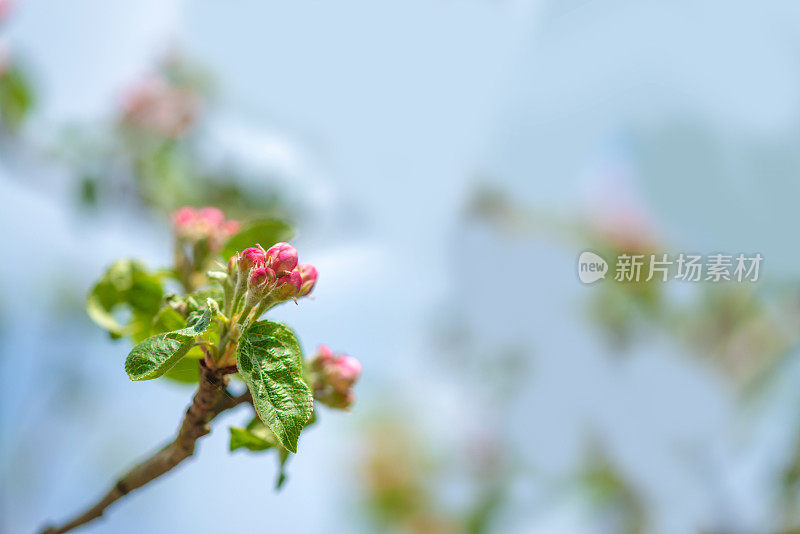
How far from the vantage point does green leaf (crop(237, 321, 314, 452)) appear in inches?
10.4

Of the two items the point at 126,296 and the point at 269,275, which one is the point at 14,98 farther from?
the point at 269,275

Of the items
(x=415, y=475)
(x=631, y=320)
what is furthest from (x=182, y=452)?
(x=415, y=475)

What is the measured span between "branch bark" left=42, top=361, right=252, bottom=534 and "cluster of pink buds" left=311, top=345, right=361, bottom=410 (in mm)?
58

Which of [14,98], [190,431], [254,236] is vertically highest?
[14,98]

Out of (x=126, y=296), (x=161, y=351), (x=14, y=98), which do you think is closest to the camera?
(x=161, y=351)

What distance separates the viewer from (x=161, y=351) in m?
0.27

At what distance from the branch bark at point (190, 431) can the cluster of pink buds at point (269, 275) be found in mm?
36

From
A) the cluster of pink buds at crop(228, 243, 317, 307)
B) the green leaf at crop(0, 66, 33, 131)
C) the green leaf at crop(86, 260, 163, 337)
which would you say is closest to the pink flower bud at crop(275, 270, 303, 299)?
the cluster of pink buds at crop(228, 243, 317, 307)

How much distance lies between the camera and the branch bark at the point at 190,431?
0.29 meters

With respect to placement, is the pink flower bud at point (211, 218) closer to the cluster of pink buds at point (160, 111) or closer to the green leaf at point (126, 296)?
the green leaf at point (126, 296)

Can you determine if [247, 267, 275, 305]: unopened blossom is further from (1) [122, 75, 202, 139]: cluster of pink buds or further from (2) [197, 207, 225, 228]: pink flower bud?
(1) [122, 75, 202, 139]: cluster of pink buds

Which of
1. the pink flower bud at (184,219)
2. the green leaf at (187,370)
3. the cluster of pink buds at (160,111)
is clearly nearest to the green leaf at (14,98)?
the cluster of pink buds at (160,111)

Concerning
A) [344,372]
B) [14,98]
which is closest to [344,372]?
[344,372]

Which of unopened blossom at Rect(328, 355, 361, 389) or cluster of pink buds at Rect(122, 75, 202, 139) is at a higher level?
cluster of pink buds at Rect(122, 75, 202, 139)
